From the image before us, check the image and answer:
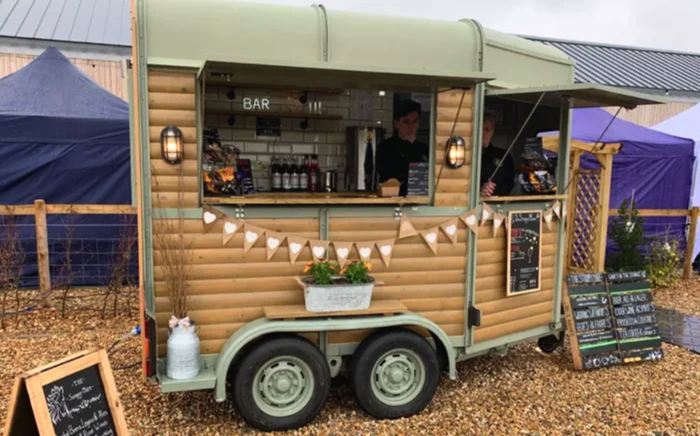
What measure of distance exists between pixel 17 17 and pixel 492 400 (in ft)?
43.5

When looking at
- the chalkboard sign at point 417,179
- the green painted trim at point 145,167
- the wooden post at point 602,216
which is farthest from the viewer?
the wooden post at point 602,216

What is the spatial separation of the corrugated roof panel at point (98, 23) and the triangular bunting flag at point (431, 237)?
10.1 m

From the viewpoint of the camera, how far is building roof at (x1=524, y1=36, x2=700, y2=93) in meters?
13.9

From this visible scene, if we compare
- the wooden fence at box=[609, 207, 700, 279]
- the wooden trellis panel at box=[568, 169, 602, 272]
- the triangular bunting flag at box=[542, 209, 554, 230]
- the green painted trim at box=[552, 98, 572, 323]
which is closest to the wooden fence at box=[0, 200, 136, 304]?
the triangular bunting flag at box=[542, 209, 554, 230]

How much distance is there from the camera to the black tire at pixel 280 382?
10.4 ft

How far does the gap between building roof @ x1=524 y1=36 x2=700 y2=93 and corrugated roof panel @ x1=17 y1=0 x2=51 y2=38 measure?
498 inches

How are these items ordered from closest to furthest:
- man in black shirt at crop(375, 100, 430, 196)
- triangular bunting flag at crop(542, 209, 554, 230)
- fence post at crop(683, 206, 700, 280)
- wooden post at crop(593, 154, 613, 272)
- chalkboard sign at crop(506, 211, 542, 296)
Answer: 1. chalkboard sign at crop(506, 211, 542, 296)
2. triangular bunting flag at crop(542, 209, 554, 230)
3. man in black shirt at crop(375, 100, 430, 196)
4. wooden post at crop(593, 154, 613, 272)
5. fence post at crop(683, 206, 700, 280)

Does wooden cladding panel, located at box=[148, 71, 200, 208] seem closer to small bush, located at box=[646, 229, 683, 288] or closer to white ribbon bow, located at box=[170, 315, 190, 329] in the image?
white ribbon bow, located at box=[170, 315, 190, 329]

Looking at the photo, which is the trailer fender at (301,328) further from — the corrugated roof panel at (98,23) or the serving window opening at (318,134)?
the corrugated roof panel at (98,23)

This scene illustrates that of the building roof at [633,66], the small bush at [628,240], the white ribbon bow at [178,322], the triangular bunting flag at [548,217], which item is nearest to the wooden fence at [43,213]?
the white ribbon bow at [178,322]

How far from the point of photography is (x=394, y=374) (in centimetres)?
344

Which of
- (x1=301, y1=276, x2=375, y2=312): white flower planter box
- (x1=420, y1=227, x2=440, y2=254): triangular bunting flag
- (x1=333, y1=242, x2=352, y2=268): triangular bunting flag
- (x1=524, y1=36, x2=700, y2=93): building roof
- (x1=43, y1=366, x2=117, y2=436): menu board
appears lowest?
(x1=43, y1=366, x2=117, y2=436): menu board

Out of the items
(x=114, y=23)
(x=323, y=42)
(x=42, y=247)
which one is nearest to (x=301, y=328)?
(x=323, y=42)

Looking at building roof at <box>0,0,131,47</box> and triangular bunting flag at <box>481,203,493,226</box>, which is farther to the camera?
building roof at <box>0,0,131,47</box>
